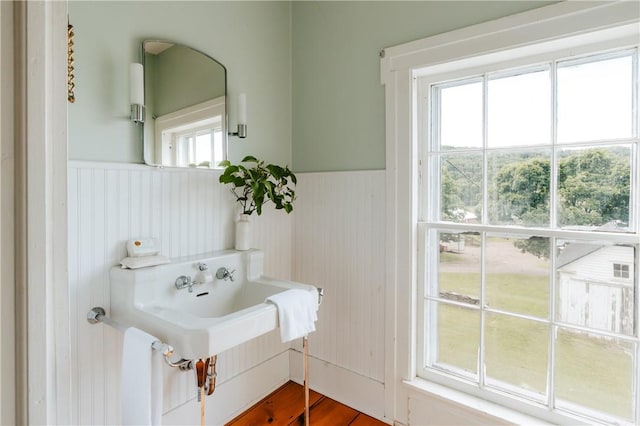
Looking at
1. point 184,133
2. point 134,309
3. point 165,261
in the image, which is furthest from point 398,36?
point 134,309

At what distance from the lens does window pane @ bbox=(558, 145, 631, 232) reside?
51.9 inches

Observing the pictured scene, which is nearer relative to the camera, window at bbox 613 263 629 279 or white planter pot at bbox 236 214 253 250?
window at bbox 613 263 629 279

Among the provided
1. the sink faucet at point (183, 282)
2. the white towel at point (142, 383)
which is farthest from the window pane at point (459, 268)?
the white towel at point (142, 383)

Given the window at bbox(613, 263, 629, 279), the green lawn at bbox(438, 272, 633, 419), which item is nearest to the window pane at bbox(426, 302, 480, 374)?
the green lawn at bbox(438, 272, 633, 419)

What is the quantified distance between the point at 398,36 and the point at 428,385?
5.89ft

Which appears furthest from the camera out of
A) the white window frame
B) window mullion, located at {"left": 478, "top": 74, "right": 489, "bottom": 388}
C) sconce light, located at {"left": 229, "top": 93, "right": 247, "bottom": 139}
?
sconce light, located at {"left": 229, "top": 93, "right": 247, "bottom": 139}

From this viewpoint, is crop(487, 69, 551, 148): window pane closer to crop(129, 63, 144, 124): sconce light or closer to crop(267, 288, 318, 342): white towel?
crop(267, 288, 318, 342): white towel

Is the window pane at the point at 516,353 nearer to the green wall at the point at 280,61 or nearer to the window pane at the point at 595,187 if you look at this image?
the window pane at the point at 595,187

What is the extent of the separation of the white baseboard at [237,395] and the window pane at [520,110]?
1.76m

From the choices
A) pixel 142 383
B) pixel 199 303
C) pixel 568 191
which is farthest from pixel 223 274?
pixel 568 191

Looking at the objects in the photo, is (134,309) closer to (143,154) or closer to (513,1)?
(143,154)

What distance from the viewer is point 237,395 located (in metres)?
1.84

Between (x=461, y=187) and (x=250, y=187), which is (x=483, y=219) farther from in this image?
(x=250, y=187)

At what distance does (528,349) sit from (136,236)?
1.82 meters
